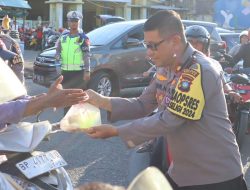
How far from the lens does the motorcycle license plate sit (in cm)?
259

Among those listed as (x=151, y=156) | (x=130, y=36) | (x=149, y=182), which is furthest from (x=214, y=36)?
(x=149, y=182)

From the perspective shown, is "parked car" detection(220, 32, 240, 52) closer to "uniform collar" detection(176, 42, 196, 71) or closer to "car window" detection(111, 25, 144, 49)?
"car window" detection(111, 25, 144, 49)

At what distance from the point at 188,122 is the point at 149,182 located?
130cm

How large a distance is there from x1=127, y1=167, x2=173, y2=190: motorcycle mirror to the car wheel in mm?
8798

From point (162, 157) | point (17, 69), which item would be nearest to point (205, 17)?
point (17, 69)

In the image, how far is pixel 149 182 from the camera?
4.43ft

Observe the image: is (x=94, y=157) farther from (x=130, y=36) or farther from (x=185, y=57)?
(x=130, y=36)

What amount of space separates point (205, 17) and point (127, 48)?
34627 mm

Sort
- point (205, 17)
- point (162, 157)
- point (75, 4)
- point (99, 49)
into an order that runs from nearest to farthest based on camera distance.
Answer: point (162, 157), point (99, 49), point (75, 4), point (205, 17)

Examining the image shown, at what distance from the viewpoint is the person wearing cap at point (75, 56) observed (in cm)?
829

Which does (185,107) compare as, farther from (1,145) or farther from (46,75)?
(46,75)

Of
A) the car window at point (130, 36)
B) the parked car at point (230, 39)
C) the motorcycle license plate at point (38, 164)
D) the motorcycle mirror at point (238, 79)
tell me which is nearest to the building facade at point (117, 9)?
the parked car at point (230, 39)

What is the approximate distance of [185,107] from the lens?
255 cm

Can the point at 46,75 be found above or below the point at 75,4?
below
